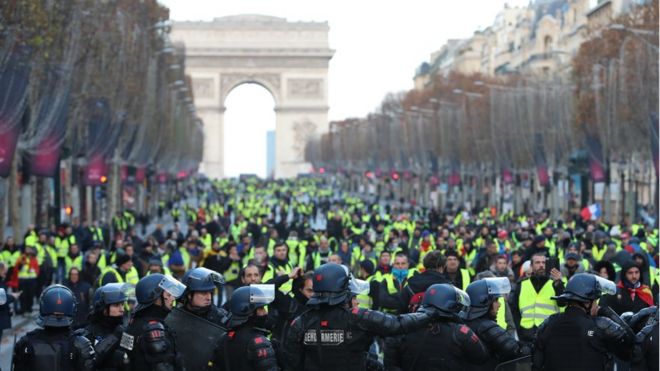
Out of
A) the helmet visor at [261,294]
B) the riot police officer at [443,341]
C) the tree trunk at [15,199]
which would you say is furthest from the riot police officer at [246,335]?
the tree trunk at [15,199]

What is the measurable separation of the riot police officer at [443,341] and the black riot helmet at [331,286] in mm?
382

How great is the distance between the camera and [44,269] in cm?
2516

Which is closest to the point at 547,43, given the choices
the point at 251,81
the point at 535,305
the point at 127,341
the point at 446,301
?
the point at 251,81

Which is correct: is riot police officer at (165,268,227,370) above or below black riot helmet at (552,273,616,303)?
below

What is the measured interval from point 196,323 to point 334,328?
0.84 metres

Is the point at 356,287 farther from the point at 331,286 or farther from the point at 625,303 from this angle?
the point at 625,303

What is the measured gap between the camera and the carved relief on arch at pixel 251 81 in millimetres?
148375

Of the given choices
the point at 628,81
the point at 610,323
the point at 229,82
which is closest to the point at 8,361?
the point at 610,323

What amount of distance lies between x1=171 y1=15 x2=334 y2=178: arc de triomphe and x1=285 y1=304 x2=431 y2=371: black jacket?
13440cm

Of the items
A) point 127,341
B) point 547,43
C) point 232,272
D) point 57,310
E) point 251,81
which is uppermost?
point 547,43

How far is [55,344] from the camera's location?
358 inches

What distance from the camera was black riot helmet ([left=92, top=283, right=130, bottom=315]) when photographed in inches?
369

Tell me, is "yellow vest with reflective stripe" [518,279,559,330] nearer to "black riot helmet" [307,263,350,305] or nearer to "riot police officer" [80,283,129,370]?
"black riot helmet" [307,263,350,305]

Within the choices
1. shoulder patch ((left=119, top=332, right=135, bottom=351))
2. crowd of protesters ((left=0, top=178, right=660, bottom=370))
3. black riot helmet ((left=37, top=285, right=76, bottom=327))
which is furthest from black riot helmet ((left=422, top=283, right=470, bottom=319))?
black riot helmet ((left=37, top=285, right=76, bottom=327))
